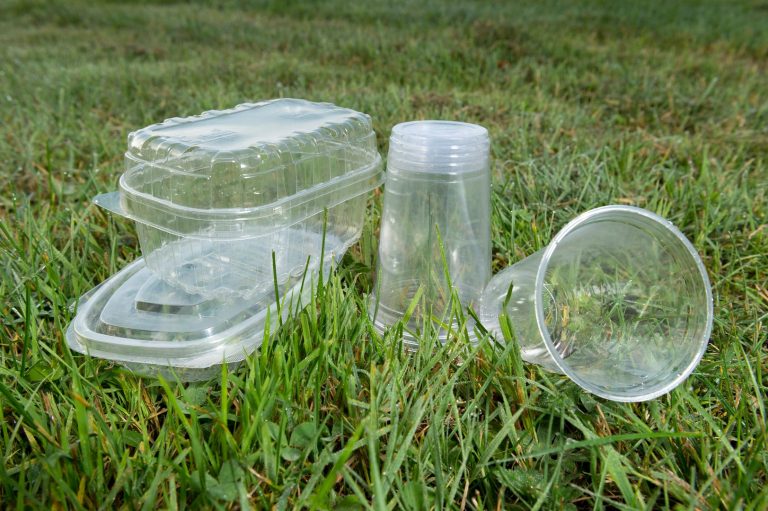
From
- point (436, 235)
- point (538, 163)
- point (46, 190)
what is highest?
point (436, 235)

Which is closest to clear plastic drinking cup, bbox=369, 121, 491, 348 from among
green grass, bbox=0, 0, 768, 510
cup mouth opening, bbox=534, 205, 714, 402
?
green grass, bbox=0, 0, 768, 510

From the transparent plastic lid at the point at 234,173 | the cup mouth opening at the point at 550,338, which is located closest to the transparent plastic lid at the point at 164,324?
the transparent plastic lid at the point at 234,173

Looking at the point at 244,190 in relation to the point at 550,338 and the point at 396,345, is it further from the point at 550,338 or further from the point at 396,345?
the point at 550,338

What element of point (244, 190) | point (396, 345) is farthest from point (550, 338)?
point (244, 190)

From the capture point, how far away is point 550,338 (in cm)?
114

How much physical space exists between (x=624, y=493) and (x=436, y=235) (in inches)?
25.8

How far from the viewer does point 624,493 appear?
3.19ft

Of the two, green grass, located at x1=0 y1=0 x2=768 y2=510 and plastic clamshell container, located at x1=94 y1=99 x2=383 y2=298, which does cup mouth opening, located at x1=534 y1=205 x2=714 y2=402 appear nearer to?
green grass, located at x1=0 y1=0 x2=768 y2=510

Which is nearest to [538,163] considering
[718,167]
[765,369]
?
[718,167]

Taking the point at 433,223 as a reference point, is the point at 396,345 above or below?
below

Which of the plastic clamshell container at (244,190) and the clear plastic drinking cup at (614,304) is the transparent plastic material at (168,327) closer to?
the plastic clamshell container at (244,190)

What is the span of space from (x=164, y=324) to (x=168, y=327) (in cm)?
2

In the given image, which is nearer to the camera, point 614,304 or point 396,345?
point 396,345

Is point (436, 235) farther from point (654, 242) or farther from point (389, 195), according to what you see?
point (654, 242)
